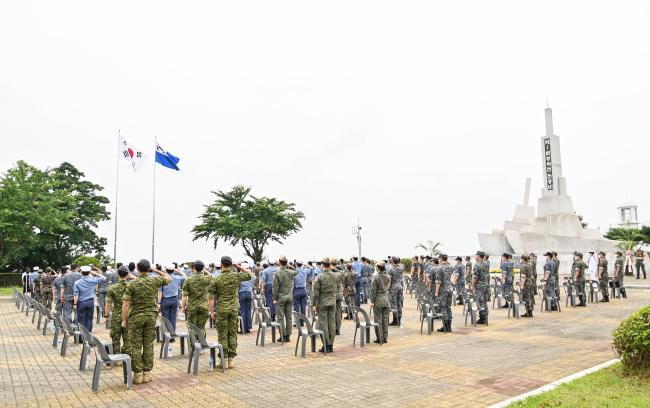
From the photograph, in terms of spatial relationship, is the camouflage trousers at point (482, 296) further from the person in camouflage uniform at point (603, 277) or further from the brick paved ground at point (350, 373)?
the person in camouflage uniform at point (603, 277)

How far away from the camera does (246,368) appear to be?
913 centimetres

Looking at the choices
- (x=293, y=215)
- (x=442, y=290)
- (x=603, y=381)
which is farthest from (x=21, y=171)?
(x=603, y=381)

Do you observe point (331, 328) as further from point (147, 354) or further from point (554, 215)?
point (554, 215)

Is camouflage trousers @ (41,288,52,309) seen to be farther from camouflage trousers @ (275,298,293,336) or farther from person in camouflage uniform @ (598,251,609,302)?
person in camouflage uniform @ (598,251,609,302)

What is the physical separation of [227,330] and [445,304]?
6635 mm

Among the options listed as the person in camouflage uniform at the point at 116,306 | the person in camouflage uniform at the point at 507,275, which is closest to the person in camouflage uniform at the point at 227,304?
the person in camouflage uniform at the point at 116,306

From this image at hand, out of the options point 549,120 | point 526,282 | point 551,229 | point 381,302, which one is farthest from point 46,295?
point 549,120

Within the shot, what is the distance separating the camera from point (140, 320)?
8125 millimetres

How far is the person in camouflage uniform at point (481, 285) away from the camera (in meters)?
14.4

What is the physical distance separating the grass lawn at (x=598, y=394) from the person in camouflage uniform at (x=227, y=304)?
509 centimetres

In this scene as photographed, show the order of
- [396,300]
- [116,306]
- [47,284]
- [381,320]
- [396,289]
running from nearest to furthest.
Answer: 1. [116,306]
2. [381,320]
3. [396,289]
4. [396,300]
5. [47,284]

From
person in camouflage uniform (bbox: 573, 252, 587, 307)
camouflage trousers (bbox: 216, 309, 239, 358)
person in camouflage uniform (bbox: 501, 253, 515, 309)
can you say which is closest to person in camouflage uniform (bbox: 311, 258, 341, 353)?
camouflage trousers (bbox: 216, 309, 239, 358)

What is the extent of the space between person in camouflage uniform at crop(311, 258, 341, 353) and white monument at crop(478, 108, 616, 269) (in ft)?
106

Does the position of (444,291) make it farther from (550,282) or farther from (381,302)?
(550,282)
